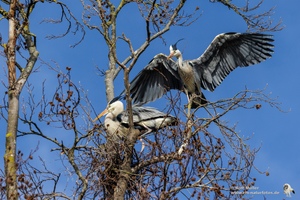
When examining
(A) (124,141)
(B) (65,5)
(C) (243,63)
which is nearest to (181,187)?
(A) (124,141)

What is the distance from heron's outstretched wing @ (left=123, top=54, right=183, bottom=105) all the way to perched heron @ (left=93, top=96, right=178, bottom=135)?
2383 mm

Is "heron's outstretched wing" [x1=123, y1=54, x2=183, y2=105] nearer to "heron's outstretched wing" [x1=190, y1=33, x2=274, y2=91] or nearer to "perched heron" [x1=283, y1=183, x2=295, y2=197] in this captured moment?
"heron's outstretched wing" [x1=190, y1=33, x2=274, y2=91]

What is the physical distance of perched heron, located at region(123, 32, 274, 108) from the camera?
557 inches

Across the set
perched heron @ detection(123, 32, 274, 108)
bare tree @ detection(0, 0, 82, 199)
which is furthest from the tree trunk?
perched heron @ detection(123, 32, 274, 108)

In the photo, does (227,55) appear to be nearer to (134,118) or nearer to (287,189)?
(134,118)

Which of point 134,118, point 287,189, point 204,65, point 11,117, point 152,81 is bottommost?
point 287,189

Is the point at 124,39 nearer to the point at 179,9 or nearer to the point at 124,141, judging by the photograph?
the point at 124,141

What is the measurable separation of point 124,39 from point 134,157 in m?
1.61

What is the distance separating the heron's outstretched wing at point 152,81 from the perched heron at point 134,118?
93.8 inches

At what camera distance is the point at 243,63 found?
14.3 m

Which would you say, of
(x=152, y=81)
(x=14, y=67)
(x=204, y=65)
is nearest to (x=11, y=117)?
(x=14, y=67)

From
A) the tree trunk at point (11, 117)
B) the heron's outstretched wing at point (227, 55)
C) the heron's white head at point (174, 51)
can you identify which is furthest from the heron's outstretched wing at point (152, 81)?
the tree trunk at point (11, 117)

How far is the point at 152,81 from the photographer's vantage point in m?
14.3

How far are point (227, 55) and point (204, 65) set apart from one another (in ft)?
1.59
